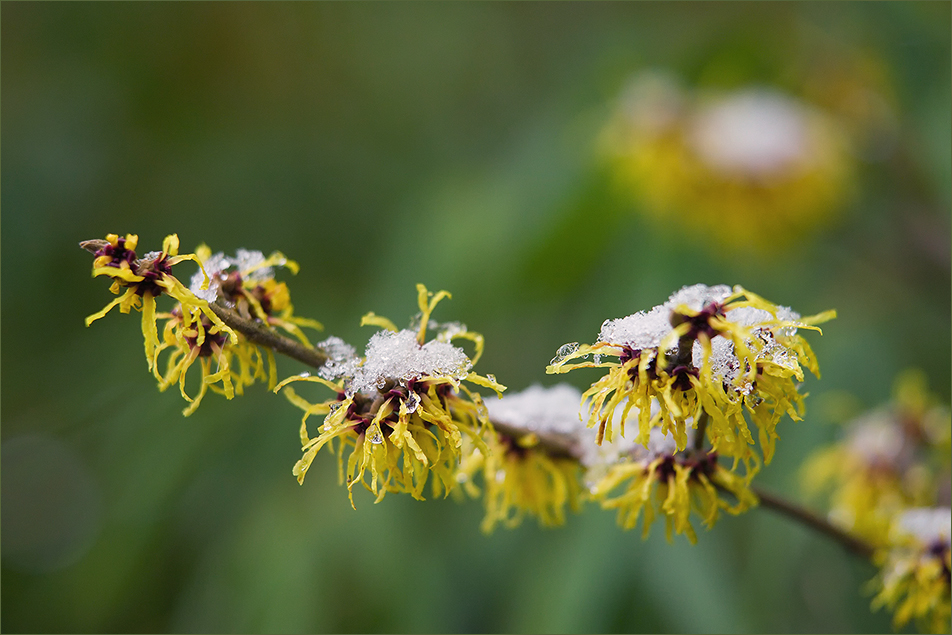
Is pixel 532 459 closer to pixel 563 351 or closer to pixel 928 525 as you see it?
pixel 563 351

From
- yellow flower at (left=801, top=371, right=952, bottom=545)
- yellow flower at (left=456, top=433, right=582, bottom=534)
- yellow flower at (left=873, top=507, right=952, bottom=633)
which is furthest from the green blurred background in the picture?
yellow flower at (left=456, top=433, right=582, bottom=534)

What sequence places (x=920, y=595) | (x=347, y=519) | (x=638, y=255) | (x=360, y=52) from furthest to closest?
1. (x=360, y=52)
2. (x=638, y=255)
3. (x=347, y=519)
4. (x=920, y=595)

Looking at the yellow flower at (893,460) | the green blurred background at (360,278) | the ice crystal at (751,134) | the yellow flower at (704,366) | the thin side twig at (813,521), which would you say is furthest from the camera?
the ice crystal at (751,134)

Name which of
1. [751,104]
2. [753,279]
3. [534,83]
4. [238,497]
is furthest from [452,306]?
[534,83]

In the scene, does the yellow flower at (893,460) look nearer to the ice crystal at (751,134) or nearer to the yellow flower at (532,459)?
the yellow flower at (532,459)

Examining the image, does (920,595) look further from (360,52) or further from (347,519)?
(360,52)

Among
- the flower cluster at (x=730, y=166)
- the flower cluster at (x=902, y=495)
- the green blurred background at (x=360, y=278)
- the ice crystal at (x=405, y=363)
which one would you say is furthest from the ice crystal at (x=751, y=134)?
the ice crystal at (x=405, y=363)
